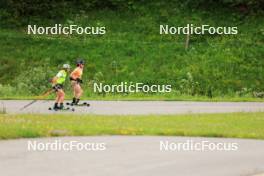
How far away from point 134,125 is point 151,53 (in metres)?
17.8

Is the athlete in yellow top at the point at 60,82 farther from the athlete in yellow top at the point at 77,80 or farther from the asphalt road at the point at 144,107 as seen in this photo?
the athlete in yellow top at the point at 77,80

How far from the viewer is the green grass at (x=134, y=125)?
1845 centimetres

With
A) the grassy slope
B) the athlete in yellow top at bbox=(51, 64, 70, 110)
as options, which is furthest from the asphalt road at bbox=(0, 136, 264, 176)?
the grassy slope

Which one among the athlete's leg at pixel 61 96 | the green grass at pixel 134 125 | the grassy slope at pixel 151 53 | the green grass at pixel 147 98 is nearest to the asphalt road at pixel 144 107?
the athlete's leg at pixel 61 96

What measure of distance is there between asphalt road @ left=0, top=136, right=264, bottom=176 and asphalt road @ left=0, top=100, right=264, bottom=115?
628 centimetres

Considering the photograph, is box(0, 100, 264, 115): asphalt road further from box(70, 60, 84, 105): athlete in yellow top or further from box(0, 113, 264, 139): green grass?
box(0, 113, 264, 139): green grass

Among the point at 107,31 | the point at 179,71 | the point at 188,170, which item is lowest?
the point at 188,170

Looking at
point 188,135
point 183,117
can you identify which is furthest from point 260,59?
point 188,135

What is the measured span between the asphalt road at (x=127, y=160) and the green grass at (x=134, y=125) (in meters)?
1.08

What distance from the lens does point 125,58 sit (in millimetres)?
37156

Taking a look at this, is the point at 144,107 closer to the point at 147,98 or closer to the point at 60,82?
the point at 60,82

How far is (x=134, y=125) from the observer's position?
20.1 metres

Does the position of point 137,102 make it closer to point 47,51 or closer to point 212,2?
point 47,51

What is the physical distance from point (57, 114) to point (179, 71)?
14.6m
